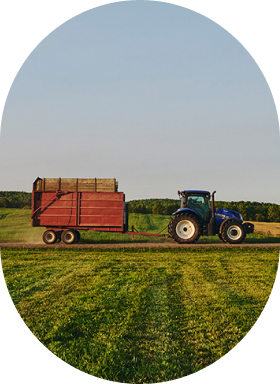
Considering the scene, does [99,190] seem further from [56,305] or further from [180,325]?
[180,325]

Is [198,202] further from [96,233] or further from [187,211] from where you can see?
[96,233]

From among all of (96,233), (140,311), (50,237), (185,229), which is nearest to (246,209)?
(185,229)

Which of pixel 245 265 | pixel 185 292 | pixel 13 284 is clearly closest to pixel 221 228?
pixel 245 265

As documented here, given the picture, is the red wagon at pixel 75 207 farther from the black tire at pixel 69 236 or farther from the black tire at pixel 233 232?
the black tire at pixel 233 232

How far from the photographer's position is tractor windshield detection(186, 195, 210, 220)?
17.2 metres

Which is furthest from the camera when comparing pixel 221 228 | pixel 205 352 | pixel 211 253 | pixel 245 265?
pixel 221 228

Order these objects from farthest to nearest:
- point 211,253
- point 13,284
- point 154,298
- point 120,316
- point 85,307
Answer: point 211,253
point 13,284
point 154,298
point 85,307
point 120,316

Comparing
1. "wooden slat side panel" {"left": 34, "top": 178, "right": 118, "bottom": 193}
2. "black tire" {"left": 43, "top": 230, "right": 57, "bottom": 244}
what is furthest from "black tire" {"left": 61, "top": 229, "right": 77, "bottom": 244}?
"wooden slat side panel" {"left": 34, "top": 178, "right": 118, "bottom": 193}

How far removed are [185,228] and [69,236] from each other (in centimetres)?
706

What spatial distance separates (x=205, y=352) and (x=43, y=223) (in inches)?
634

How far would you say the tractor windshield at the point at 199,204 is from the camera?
1719 centimetres

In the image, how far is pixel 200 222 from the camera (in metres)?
17.1

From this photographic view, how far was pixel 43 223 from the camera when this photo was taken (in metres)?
19.3

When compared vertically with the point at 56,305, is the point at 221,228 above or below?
above
